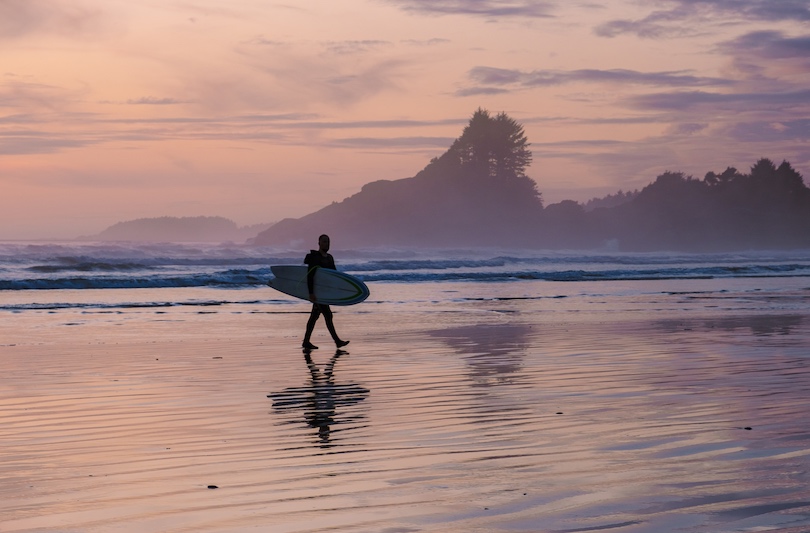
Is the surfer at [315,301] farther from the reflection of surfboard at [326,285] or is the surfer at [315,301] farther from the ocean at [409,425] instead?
the ocean at [409,425]

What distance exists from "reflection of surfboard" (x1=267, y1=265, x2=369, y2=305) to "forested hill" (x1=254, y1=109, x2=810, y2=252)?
11410 cm

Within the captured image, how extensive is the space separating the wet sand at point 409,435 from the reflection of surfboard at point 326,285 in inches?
48.2

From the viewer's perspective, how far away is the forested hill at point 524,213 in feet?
460

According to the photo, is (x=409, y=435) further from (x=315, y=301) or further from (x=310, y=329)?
(x=315, y=301)

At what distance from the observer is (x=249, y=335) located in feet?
60.4

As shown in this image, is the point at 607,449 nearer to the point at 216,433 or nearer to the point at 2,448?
the point at 216,433

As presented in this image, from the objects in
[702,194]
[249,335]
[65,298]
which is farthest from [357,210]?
[249,335]

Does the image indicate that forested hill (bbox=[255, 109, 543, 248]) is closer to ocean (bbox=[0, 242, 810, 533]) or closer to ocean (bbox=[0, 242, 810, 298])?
ocean (bbox=[0, 242, 810, 298])

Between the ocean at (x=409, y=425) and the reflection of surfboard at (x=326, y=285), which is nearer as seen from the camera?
the ocean at (x=409, y=425)

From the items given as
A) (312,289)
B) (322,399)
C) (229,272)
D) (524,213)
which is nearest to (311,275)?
(312,289)

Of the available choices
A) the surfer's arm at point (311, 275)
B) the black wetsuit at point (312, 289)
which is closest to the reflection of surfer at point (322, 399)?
the black wetsuit at point (312, 289)

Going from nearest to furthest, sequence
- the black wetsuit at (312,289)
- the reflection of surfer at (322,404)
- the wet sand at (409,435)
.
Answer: the wet sand at (409,435) → the reflection of surfer at (322,404) → the black wetsuit at (312,289)

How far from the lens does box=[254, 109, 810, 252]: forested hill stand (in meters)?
140

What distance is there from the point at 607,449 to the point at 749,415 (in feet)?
7.09
